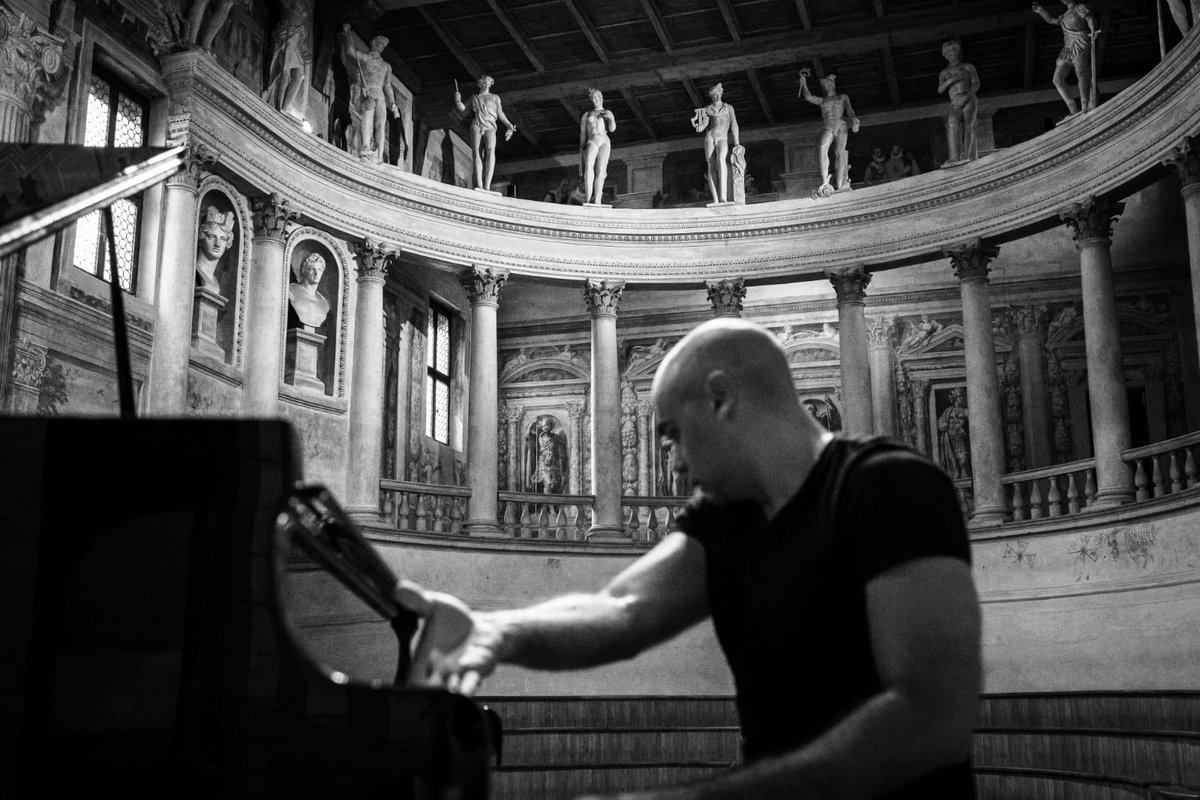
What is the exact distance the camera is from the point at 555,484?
22625 millimetres

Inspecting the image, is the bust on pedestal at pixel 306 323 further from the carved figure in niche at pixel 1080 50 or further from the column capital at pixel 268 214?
the carved figure in niche at pixel 1080 50

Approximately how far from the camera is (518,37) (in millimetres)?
20188

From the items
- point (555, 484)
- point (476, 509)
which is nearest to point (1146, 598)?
point (476, 509)

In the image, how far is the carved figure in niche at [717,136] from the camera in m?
20.2

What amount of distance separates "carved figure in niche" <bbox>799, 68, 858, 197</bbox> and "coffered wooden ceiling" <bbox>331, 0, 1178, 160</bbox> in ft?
2.01

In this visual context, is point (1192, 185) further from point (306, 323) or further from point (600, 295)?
point (306, 323)

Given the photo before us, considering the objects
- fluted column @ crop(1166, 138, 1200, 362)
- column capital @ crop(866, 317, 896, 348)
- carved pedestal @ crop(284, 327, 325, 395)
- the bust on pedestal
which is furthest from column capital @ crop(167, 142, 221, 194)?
fluted column @ crop(1166, 138, 1200, 362)

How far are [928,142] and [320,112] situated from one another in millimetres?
10321

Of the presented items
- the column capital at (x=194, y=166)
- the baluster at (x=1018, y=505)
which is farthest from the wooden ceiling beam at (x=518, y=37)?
the baluster at (x=1018, y=505)

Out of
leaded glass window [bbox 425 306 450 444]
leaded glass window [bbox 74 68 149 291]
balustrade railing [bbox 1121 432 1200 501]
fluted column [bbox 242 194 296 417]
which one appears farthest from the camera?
leaded glass window [bbox 425 306 450 444]

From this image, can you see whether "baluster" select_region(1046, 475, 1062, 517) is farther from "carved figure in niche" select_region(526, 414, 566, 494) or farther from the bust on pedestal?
the bust on pedestal

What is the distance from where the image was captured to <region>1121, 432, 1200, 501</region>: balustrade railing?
48.0ft

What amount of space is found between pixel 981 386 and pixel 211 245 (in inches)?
421

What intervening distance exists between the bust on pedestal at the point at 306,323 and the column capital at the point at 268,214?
3.78ft
